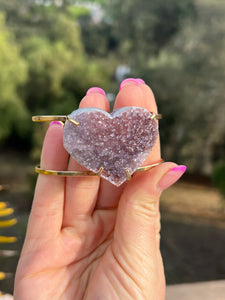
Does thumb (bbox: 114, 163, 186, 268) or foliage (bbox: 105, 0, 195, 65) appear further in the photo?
foliage (bbox: 105, 0, 195, 65)

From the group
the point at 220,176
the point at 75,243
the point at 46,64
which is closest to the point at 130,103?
the point at 75,243

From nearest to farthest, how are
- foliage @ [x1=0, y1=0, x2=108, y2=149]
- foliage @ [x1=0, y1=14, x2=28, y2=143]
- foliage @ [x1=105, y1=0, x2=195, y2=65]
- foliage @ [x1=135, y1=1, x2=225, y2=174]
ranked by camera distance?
1. foliage @ [x1=135, y1=1, x2=225, y2=174]
2. foliage @ [x1=0, y1=14, x2=28, y2=143]
3. foliage @ [x1=105, y1=0, x2=195, y2=65]
4. foliage @ [x1=0, y1=0, x2=108, y2=149]

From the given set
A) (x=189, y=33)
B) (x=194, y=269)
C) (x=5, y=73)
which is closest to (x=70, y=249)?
(x=194, y=269)

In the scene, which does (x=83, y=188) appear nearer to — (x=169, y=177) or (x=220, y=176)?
(x=169, y=177)

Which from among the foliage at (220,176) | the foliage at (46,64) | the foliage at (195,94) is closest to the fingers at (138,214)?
the foliage at (220,176)

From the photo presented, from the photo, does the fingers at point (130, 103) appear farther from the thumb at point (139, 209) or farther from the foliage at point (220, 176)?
the foliage at point (220, 176)

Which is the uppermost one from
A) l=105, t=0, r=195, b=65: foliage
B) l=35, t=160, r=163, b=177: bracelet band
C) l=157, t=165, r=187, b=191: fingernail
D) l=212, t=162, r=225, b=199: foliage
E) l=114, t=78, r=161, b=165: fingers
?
l=105, t=0, r=195, b=65: foliage

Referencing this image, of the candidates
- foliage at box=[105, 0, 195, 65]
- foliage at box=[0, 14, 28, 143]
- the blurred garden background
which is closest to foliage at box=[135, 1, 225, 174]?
the blurred garden background

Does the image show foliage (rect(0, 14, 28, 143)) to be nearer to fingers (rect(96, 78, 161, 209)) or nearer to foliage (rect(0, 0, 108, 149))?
foliage (rect(0, 0, 108, 149))
